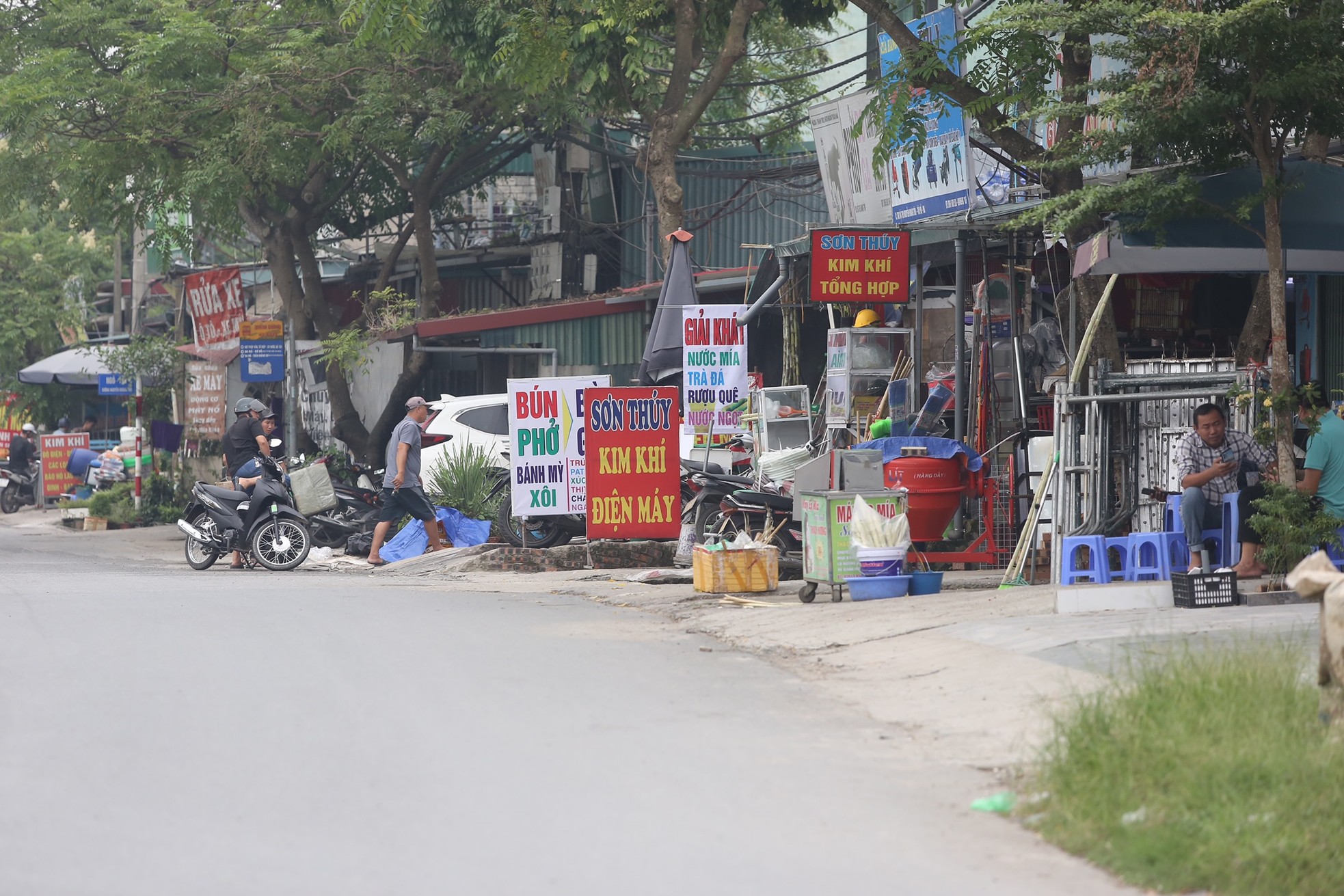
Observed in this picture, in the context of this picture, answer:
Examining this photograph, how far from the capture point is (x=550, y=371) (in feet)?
80.7

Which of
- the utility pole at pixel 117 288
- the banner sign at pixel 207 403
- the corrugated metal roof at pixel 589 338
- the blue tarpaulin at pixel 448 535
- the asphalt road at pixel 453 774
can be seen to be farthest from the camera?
the utility pole at pixel 117 288

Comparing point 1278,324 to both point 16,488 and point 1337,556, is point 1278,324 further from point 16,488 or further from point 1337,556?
point 16,488

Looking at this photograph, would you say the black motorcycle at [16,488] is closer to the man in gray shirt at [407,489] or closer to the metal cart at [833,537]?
the man in gray shirt at [407,489]

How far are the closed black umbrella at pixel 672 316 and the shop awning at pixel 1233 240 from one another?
672cm

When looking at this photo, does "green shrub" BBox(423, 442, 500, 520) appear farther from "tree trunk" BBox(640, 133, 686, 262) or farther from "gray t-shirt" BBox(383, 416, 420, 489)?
"tree trunk" BBox(640, 133, 686, 262)

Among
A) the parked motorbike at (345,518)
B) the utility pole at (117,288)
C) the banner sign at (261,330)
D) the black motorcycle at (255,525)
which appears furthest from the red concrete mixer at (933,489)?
the utility pole at (117,288)

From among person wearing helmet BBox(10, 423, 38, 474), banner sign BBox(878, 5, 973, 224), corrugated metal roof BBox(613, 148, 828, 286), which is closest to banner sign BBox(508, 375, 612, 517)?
banner sign BBox(878, 5, 973, 224)

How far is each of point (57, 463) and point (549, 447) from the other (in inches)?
725

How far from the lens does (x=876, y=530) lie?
11.7 meters

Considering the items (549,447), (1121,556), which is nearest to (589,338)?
(549,447)

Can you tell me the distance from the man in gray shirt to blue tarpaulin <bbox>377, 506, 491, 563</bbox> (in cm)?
19

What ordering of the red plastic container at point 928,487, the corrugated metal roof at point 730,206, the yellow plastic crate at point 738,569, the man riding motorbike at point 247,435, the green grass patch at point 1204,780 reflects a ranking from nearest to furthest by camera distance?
the green grass patch at point 1204,780
the yellow plastic crate at point 738,569
the red plastic container at point 928,487
the man riding motorbike at point 247,435
the corrugated metal roof at point 730,206

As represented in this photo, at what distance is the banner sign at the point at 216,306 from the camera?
30406mm

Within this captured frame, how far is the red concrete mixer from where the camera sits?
512 inches
